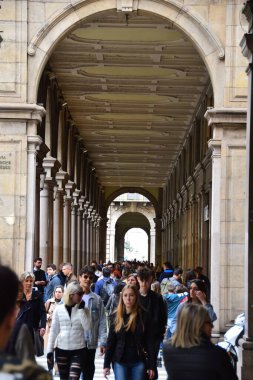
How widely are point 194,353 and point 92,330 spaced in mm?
4866

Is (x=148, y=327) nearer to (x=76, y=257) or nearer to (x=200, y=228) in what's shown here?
(x=200, y=228)

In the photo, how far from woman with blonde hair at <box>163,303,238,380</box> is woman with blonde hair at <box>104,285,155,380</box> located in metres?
3.46

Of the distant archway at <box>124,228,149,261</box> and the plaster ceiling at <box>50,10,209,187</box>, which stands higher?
the plaster ceiling at <box>50,10,209,187</box>

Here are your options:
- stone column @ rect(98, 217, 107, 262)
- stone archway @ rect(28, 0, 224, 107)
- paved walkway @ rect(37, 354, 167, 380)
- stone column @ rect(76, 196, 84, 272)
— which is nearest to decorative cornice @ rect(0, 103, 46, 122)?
stone archway @ rect(28, 0, 224, 107)

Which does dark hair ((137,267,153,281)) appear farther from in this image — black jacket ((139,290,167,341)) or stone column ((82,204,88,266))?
stone column ((82,204,88,266))

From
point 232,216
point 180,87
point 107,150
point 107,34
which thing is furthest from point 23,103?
point 107,150

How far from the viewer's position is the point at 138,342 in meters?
9.04

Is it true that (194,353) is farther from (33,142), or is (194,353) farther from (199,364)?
(33,142)

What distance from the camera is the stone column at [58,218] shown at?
34.3 metres

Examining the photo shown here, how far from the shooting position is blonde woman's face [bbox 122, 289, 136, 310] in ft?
29.9

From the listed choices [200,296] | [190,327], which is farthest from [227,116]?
[190,327]

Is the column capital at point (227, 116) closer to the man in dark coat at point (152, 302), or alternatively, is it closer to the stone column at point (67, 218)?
the man in dark coat at point (152, 302)

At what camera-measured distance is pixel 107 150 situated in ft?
163

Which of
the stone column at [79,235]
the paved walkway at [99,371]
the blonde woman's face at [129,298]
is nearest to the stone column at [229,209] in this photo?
the paved walkway at [99,371]
